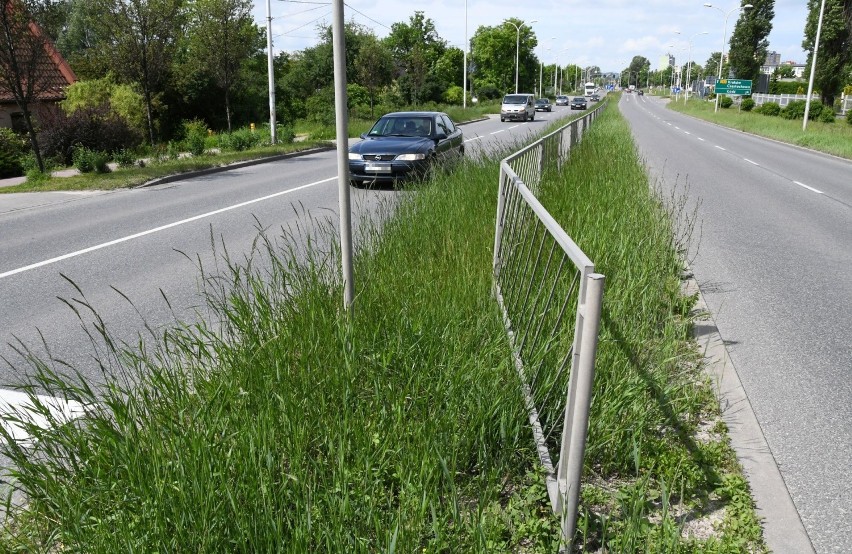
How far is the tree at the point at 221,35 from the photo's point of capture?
2634 centimetres

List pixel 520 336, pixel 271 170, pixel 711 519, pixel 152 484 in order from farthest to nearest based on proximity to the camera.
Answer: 1. pixel 271 170
2. pixel 520 336
3. pixel 711 519
4. pixel 152 484

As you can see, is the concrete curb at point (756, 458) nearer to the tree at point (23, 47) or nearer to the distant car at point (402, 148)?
the distant car at point (402, 148)

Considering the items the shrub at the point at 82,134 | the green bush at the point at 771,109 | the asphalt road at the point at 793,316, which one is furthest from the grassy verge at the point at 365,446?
the green bush at the point at 771,109

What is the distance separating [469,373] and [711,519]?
3.89 ft

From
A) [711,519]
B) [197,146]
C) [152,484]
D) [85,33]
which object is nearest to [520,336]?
[711,519]

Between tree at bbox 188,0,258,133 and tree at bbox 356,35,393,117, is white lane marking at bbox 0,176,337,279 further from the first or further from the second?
tree at bbox 356,35,393,117

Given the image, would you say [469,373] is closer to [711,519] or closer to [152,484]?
[711,519]

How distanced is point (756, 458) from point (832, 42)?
58447 millimetres

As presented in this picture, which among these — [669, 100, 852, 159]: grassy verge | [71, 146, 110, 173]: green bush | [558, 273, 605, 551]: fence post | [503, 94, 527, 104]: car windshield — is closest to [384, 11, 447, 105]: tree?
[503, 94, 527, 104]: car windshield

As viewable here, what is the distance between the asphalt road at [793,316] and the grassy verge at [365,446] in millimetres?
393

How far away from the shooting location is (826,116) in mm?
44844

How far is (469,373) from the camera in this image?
313 cm

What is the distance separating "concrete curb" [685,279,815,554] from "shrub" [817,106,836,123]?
157 ft

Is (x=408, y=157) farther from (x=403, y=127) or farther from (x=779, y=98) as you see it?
(x=779, y=98)
